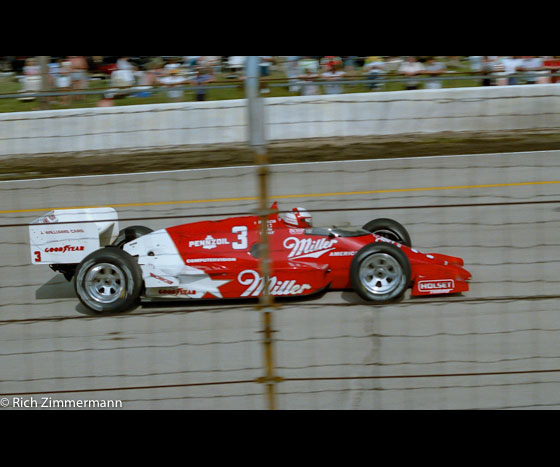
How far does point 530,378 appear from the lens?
4.66 meters

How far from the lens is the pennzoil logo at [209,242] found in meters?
6.01

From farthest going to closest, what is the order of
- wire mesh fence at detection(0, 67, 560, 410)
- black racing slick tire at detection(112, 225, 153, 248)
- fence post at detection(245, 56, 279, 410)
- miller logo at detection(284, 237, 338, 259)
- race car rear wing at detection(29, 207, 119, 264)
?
black racing slick tire at detection(112, 225, 153, 248) → miller logo at detection(284, 237, 338, 259) → race car rear wing at detection(29, 207, 119, 264) → wire mesh fence at detection(0, 67, 560, 410) → fence post at detection(245, 56, 279, 410)

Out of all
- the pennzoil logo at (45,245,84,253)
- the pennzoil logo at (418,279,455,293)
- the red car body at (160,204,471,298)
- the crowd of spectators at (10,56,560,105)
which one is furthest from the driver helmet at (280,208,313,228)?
the crowd of spectators at (10,56,560,105)

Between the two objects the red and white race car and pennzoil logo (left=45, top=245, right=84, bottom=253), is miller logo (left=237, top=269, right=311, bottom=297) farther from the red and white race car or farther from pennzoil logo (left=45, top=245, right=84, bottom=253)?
pennzoil logo (left=45, top=245, right=84, bottom=253)

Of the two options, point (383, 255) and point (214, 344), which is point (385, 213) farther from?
point (214, 344)

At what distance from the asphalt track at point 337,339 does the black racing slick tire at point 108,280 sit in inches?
5.9

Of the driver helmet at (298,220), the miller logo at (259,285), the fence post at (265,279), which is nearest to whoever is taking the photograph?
the fence post at (265,279)

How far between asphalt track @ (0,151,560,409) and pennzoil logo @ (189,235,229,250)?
462 millimetres

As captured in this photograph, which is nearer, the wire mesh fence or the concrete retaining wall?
the wire mesh fence

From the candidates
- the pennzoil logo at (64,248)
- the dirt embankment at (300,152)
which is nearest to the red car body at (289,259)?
the pennzoil logo at (64,248)

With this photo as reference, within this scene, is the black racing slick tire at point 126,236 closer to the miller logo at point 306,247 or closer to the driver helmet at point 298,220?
the driver helmet at point 298,220

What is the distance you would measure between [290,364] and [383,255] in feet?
4.25

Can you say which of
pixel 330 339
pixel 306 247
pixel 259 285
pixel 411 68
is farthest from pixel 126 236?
pixel 411 68

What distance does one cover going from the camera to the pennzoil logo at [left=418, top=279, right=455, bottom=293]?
19.5ft
